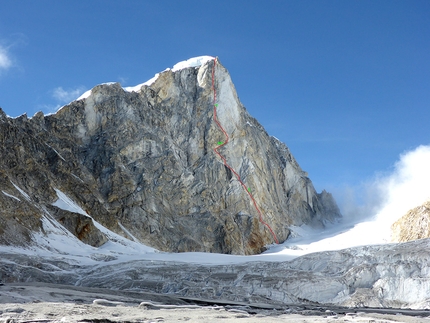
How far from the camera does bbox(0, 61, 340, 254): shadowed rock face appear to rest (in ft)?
164

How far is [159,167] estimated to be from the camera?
202 ft

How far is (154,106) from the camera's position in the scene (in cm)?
6875

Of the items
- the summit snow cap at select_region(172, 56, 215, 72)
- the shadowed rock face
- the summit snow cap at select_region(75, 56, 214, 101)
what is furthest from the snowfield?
the summit snow cap at select_region(172, 56, 215, 72)

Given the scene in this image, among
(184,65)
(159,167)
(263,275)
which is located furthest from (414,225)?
(184,65)

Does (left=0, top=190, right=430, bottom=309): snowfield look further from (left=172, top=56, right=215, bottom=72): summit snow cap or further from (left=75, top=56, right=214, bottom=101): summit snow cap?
(left=172, top=56, right=215, bottom=72): summit snow cap

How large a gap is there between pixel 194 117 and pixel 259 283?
48674 millimetres

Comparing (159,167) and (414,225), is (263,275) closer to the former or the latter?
(414,225)

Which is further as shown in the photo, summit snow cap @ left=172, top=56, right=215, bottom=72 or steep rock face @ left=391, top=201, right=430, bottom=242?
summit snow cap @ left=172, top=56, right=215, bottom=72

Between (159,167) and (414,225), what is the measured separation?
1196 inches

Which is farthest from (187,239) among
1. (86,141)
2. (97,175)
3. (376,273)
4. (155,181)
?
(376,273)

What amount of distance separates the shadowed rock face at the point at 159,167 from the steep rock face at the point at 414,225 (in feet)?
56.8

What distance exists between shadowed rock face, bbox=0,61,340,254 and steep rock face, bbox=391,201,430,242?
1730cm

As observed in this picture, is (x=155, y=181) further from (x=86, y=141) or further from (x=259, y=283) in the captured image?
(x=259, y=283)

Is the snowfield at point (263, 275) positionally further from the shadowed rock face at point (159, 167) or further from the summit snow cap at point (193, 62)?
the summit snow cap at point (193, 62)
